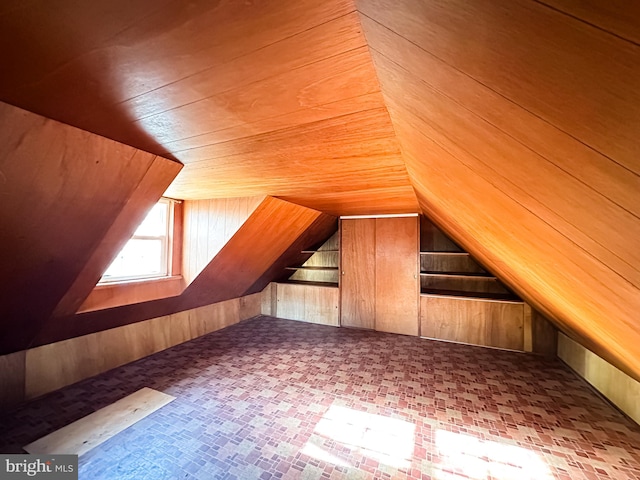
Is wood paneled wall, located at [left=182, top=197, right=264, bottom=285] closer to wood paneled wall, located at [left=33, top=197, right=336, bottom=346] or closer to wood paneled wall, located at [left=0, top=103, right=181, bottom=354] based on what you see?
wood paneled wall, located at [left=33, top=197, right=336, bottom=346]

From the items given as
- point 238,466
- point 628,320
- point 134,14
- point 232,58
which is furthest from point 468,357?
point 134,14

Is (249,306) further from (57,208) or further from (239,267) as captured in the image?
(57,208)

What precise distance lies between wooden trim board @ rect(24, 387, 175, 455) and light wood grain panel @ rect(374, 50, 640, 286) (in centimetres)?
274

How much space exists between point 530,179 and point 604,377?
3.07 m

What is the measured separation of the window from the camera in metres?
2.90

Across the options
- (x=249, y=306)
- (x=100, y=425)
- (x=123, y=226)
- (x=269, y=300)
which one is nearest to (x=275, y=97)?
(x=123, y=226)

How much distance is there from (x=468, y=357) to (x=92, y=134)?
4070 mm

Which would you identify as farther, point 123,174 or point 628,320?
point 123,174

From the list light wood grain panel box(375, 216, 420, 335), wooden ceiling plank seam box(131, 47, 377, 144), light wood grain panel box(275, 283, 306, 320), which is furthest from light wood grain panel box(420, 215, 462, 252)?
wooden ceiling plank seam box(131, 47, 377, 144)

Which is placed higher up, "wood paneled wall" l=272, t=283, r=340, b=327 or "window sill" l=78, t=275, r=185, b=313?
"window sill" l=78, t=275, r=185, b=313

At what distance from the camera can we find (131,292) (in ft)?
9.30

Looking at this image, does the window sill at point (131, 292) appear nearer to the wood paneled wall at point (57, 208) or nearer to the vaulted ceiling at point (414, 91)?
the wood paneled wall at point (57, 208)

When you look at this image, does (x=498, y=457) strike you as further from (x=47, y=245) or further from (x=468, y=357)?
(x=47, y=245)

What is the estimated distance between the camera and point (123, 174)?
60.9 inches
